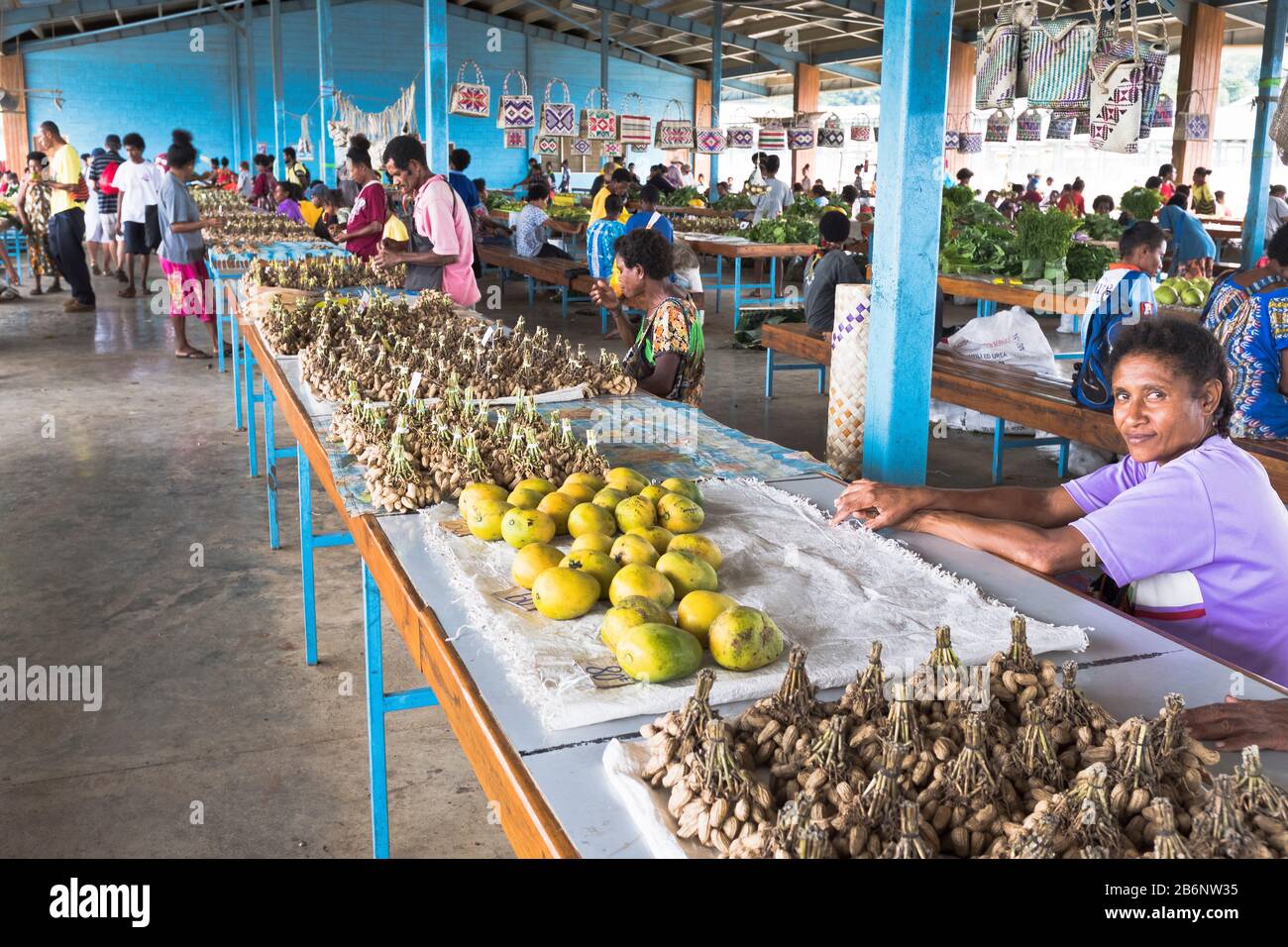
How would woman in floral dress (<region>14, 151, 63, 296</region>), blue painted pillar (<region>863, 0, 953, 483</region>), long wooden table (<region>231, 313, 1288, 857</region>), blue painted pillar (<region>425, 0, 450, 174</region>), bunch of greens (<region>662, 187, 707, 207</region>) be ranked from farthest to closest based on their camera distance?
bunch of greens (<region>662, 187, 707, 207</region>) < woman in floral dress (<region>14, 151, 63, 296</region>) < blue painted pillar (<region>425, 0, 450, 174</region>) < blue painted pillar (<region>863, 0, 953, 483</region>) < long wooden table (<region>231, 313, 1288, 857</region>)

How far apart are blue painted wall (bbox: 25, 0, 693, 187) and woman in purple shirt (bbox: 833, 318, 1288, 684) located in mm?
24870

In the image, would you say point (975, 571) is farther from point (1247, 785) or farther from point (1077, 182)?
point (1077, 182)

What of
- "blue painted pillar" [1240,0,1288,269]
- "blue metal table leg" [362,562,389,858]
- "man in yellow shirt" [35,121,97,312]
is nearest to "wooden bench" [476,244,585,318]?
"man in yellow shirt" [35,121,97,312]

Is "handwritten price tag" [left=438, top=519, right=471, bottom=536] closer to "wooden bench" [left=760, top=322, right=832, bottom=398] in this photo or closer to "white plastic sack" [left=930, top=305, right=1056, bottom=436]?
"wooden bench" [left=760, top=322, right=832, bottom=398]

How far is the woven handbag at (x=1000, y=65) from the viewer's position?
18.4 ft

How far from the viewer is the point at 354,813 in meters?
2.88

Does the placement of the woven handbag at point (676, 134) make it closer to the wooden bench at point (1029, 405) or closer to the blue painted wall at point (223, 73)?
the wooden bench at point (1029, 405)

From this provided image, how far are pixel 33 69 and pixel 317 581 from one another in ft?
82.9

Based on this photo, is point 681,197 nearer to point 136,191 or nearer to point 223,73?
point 136,191

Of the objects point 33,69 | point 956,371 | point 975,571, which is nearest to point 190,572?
point 975,571

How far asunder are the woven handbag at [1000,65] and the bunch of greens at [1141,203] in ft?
24.2

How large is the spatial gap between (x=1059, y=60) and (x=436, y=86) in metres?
5.18

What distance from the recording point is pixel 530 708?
4.93 ft

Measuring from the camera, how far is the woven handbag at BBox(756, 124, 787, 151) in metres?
15.8
